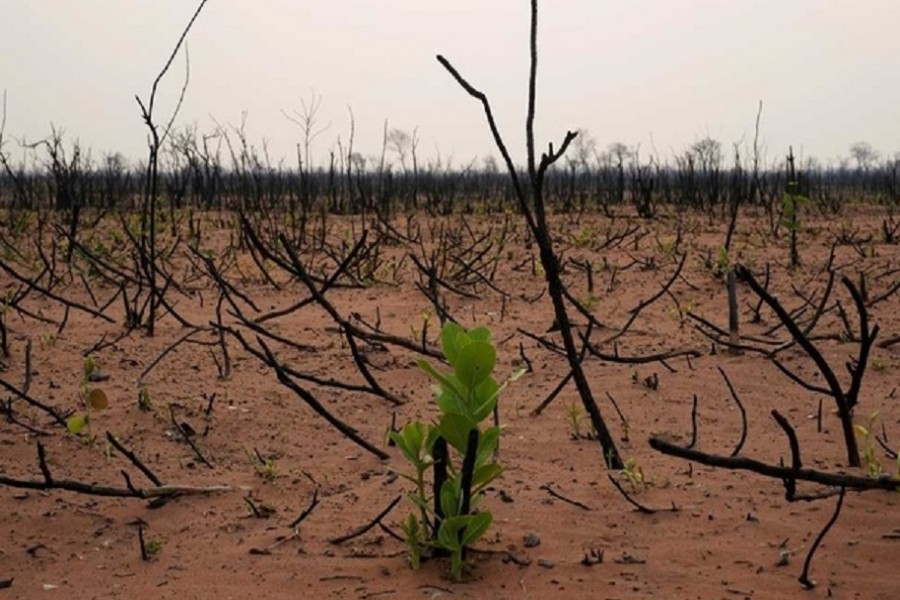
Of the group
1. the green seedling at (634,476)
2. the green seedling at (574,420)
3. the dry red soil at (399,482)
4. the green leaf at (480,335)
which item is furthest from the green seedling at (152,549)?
the green seedling at (574,420)

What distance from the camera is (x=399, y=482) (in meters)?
2.35

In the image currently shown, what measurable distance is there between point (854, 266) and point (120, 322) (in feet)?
16.2

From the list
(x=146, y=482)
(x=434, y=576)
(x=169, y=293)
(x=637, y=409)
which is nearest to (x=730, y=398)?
(x=637, y=409)

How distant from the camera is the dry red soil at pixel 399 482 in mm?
1773

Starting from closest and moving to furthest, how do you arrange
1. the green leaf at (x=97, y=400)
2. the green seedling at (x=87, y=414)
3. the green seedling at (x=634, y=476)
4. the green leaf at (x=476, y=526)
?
the green leaf at (x=476, y=526)
the green seedling at (x=634, y=476)
the green seedling at (x=87, y=414)
the green leaf at (x=97, y=400)

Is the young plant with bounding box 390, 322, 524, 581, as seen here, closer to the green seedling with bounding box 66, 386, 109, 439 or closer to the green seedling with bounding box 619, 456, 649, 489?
the green seedling with bounding box 619, 456, 649, 489

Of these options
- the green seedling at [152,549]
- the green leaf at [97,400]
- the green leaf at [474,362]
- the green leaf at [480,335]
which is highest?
the green leaf at [480,335]

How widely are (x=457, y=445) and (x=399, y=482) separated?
62 cm

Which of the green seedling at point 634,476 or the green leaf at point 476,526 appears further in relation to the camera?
the green seedling at point 634,476

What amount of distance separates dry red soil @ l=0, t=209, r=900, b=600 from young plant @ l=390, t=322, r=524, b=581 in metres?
0.07

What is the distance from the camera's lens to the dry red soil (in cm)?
→ 177

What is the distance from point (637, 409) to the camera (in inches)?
123

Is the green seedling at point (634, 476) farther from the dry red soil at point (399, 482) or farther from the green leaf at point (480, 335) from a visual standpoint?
the green leaf at point (480, 335)

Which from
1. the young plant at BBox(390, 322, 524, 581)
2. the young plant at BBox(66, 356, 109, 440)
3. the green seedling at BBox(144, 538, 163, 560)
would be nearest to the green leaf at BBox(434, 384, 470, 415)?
the young plant at BBox(390, 322, 524, 581)
